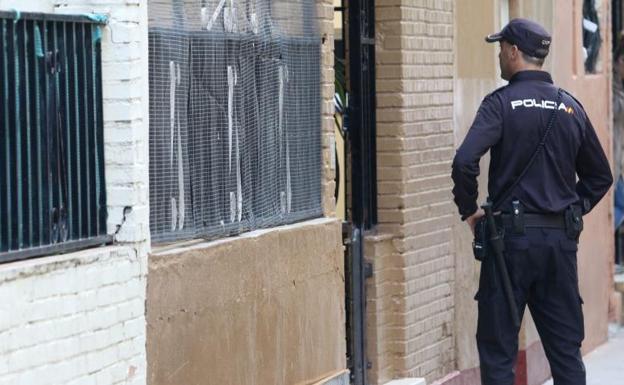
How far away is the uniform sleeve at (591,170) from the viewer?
763 centimetres

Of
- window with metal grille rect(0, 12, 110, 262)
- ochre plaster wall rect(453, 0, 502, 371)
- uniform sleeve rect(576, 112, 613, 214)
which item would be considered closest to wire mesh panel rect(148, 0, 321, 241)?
window with metal grille rect(0, 12, 110, 262)

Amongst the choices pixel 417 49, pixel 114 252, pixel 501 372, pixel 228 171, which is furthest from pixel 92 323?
pixel 417 49

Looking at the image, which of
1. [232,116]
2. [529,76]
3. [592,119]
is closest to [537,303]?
[529,76]

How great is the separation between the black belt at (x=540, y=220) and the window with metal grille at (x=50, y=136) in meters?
2.37

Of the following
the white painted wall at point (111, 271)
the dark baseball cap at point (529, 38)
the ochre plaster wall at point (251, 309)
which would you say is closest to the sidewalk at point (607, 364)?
the ochre plaster wall at point (251, 309)

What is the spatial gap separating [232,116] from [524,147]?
1523mm

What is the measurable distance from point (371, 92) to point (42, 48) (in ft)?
11.6

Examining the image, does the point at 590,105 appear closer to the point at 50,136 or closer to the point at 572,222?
the point at 572,222

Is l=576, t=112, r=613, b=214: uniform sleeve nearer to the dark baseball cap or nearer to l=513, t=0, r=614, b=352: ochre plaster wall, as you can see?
the dark baseball cap

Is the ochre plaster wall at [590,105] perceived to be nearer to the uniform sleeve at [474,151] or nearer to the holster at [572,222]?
the holster at [572,222]

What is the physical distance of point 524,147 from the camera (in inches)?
289

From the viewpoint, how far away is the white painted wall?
5148mm

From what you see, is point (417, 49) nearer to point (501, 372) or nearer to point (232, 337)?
point (501, 372)

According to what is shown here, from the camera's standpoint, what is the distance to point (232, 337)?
21.3 ft
